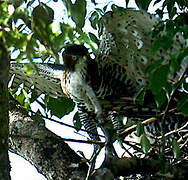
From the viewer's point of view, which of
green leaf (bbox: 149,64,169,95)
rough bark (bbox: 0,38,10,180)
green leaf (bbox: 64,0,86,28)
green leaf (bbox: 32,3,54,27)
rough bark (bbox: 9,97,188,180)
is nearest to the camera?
green leaf (bbox: 149,64,169,95)

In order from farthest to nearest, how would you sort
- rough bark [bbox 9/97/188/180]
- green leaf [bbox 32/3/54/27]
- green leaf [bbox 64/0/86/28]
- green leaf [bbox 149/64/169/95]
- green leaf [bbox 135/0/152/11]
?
1. green leaf [bbox 135/0/152/11]
2. rough bark [bbox 9/97/188/180]
3. green leaf [bbox 64/0/86/28]
4. green leaf [bbox 32/3/54/27]
5. green leaf [bbox 149/64/169/95]

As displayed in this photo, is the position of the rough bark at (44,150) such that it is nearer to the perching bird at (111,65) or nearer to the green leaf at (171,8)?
the perching bird at (111,65)

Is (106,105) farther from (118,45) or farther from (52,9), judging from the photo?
(52,9)

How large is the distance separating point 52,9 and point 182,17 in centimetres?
84

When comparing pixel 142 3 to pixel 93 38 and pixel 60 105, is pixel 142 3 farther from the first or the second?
pixel 60 105

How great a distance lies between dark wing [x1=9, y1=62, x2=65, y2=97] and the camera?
120 inches

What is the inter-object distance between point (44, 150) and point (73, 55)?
0.55 metres

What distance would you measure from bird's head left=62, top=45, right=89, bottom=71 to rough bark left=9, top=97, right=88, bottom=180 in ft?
1.28

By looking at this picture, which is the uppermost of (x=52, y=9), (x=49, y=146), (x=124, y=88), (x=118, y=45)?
(x=52, y=9)

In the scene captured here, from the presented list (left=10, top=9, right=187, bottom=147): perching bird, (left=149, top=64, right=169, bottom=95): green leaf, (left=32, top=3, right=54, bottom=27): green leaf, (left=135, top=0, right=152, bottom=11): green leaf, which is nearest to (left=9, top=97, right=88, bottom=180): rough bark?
(left=10, top=9, right=187, bottom=147): perching bird

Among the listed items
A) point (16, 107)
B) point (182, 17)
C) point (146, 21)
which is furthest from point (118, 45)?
point (16, 107)

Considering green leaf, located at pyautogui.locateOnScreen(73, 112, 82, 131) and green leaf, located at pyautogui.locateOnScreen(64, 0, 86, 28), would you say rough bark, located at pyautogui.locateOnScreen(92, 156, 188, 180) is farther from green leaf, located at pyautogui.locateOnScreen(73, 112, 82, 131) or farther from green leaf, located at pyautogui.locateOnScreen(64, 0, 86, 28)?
green leaf, located at pyautogui.locateOnScreen(73, 112, 82, 131)

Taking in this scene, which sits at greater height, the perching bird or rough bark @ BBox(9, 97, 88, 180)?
the perching bird

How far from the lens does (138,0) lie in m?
2.62
